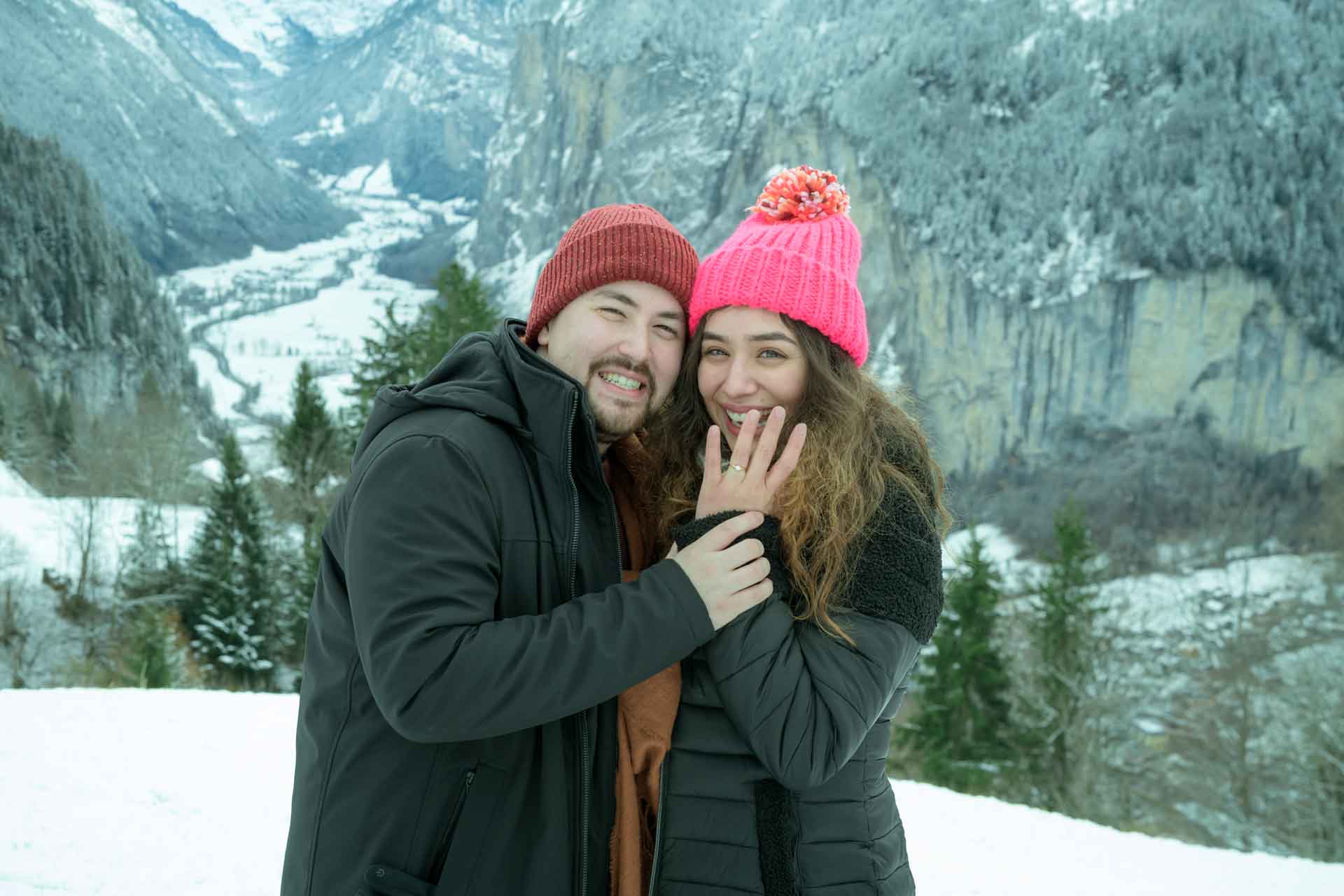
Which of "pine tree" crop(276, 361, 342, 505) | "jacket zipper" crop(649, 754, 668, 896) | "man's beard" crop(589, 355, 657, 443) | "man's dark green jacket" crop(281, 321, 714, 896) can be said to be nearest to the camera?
"man's dark green jacket" crop(281, 321, 714, 896)

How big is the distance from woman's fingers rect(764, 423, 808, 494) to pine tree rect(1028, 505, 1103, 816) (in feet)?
77.0

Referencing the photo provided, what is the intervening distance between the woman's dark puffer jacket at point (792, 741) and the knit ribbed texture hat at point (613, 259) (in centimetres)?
95

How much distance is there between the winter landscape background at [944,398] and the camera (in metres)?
9.36

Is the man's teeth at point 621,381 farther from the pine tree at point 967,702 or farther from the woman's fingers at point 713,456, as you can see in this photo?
the pine tree at point 967,702

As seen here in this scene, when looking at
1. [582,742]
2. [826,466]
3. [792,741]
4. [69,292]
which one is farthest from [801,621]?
[69,292]

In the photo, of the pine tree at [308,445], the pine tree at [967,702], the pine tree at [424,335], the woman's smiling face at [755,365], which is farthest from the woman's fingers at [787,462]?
the pine tree at [308,445]

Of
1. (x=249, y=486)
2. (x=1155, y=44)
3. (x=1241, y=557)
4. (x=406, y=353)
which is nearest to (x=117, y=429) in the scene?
(x=249, y=486)

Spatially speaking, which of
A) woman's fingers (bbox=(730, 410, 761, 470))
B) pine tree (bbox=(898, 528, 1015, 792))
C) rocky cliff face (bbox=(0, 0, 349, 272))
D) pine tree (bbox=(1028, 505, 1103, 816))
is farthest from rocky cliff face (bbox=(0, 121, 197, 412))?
woman's fingers (bbox=(730, 410, 761, 470))

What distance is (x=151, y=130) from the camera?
12038 centimetres

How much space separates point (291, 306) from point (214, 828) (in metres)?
137

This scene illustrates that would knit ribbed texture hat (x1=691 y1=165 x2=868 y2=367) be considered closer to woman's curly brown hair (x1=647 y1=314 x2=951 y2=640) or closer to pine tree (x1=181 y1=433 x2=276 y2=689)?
woman's curly brown hair (x1=647 y1=314 x2=951 y2=640)

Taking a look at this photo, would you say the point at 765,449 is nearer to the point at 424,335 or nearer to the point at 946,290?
the point at 424,335

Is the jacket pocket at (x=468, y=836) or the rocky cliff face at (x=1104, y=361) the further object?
the rocky cliff face at (x=1104, y=361)

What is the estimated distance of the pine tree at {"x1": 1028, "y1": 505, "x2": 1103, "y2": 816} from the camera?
77.4 ft
